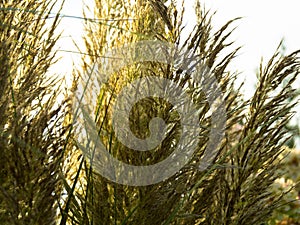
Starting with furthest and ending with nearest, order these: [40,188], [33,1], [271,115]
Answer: [271,115]
[33,1]
[40,188]

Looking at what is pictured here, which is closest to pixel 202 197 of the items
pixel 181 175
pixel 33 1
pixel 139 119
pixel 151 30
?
pixel 181 175

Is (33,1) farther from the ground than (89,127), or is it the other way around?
(33,1)

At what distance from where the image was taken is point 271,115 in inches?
52.2

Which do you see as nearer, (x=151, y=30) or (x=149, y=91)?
(x=149, y=91)

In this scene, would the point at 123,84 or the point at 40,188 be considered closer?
the point at 40,188

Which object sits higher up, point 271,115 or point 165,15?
point 165,15

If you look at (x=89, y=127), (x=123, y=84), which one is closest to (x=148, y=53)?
(x=123, y=84)

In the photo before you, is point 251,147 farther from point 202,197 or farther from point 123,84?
point 123,84

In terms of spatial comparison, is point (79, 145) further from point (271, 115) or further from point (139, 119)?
point (271, 115)

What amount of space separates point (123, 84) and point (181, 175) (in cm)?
25

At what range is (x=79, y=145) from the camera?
49.6 inches

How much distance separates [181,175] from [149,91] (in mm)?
174

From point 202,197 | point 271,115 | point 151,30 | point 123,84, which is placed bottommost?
point 202,197

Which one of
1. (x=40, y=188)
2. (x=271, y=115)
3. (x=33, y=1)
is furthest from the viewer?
(x=271, y=115)
